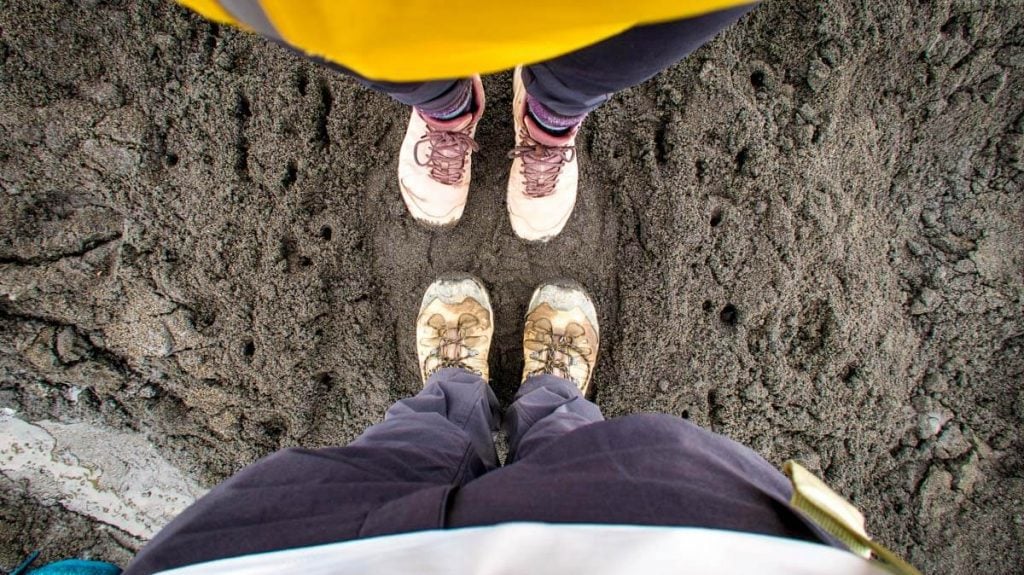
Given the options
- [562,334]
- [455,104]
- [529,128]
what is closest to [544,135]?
[529,128]

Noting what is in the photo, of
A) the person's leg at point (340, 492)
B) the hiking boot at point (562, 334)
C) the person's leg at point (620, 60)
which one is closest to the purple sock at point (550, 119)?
the person's leg at point (620, 60)

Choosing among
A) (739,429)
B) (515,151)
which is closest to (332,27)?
(515,151)

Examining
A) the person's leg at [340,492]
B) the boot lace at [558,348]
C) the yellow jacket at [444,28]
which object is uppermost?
the yellow jacket at [444,28]

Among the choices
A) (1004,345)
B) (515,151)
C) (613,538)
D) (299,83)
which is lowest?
(613,538)

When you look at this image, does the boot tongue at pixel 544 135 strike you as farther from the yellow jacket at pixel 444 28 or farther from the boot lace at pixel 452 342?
the yellow jacket at pixel 444 28

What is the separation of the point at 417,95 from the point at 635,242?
723mm

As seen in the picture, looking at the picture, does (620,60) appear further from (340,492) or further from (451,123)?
(340,492)

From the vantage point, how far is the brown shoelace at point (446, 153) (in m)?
1.21

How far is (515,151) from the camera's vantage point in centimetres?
122

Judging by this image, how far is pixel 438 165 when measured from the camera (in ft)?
4.07

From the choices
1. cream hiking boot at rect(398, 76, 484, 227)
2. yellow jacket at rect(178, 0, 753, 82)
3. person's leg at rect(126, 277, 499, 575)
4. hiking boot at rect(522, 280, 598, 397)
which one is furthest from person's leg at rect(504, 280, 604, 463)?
yellow jacket at rect(178, 0, 753, 82)

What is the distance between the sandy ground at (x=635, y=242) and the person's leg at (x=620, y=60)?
516 mm

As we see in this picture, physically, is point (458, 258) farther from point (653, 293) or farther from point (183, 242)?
point (183, 242)

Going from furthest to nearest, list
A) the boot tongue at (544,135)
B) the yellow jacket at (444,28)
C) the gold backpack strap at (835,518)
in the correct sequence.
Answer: the boot tongue at (544,135)
the gold backpack strap at (835,518)
the yellow jacket at (444,28)
